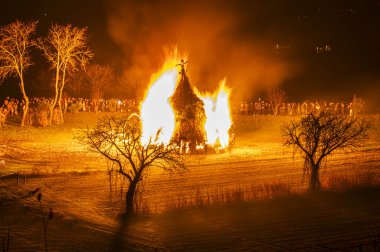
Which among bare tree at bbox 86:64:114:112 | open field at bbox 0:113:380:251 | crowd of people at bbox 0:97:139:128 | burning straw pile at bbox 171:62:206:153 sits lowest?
open field at bbox 0:113:380:251

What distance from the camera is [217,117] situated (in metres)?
33.3

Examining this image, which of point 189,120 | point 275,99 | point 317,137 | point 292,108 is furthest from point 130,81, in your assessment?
point 317,137

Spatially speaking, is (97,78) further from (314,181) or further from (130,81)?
(314,181)

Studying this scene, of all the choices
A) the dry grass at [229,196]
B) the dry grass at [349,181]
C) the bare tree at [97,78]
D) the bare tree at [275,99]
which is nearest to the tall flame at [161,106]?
the dry grass at [229,196]

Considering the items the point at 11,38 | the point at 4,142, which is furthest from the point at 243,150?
the point at 11,38

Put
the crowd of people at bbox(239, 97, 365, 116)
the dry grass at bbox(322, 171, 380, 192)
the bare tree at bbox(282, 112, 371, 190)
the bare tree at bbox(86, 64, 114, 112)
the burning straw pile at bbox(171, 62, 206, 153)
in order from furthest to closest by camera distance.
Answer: the bare tree at bbox(86, 64, 114, 112), the crowd of people at bbox(239, 97, 365, 116), the burning straw pile at bbox(171, 62, 206, 153), the bare tree at bbox(282, 112, 371, 190), the dry grass at bbox(322, 171, 380, 192)

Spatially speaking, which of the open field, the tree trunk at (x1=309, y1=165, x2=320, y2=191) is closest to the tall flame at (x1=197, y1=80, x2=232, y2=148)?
the open field

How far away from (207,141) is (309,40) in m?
58.0

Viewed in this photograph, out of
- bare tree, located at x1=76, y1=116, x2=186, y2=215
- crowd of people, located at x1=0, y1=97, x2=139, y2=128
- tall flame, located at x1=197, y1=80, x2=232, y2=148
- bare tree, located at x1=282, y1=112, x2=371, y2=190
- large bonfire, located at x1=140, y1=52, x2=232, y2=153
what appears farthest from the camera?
crowd of people, located at x1=0, y1=97, x2=139, y2=128

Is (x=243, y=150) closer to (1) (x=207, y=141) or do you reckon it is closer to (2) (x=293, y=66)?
(1) (x=207, y=141)

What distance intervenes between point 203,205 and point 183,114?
1340cm

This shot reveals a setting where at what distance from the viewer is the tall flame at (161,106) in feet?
101

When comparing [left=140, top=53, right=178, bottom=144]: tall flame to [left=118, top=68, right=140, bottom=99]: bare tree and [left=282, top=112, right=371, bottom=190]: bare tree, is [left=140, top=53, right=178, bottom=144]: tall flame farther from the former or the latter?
[left=118, top=68, right=140, bottom=99]: bare tree

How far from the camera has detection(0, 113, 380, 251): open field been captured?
493 inches
